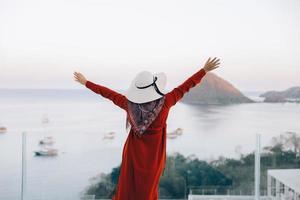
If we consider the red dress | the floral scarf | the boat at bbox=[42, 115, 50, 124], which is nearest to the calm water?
the boat at bbox=[42, 115, 50, 124]

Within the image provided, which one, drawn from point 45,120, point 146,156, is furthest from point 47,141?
point 146,156

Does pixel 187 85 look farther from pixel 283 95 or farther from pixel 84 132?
pixel 283 95

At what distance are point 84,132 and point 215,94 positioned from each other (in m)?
1.50

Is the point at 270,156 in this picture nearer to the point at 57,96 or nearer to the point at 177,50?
the point at 177,50

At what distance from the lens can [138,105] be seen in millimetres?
2986

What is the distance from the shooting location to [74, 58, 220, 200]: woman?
296 centimetres

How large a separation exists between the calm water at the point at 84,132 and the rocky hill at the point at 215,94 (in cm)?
7

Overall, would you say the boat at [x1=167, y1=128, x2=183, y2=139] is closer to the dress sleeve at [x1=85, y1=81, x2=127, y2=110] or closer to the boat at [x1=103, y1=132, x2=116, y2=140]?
the boat at [x1=103, y1=132, x2=116, y2=140]

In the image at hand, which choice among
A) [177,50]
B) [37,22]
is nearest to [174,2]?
[177,50]

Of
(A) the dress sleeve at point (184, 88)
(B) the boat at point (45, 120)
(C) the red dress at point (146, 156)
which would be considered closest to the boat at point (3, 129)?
(B) the boat at point (45, 120)

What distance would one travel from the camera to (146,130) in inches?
117

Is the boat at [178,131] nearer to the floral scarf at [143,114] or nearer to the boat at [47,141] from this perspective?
the boat at [47,141]

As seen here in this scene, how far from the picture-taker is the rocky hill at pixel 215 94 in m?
4.81

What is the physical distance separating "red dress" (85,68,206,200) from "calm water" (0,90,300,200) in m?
1.02
